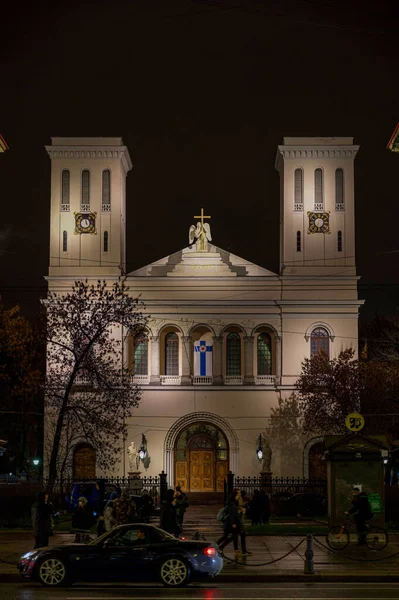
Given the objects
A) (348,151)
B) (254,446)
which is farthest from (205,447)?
(348,151)

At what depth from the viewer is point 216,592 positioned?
65.2ft

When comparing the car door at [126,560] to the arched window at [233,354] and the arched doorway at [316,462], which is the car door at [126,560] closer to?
the arched doorway at [316,462]

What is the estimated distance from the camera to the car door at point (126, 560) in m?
20.4

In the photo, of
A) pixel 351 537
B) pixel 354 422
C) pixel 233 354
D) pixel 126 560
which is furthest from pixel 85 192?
pixel 126 560

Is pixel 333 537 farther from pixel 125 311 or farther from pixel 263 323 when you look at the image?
pixel 263 323

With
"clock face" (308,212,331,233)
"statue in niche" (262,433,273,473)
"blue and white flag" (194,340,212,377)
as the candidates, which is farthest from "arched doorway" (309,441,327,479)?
"clock face" (308,212,331,233)

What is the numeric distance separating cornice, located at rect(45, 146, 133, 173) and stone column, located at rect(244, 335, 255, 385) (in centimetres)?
1257

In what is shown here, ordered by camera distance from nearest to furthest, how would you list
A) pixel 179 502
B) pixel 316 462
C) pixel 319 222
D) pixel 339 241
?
pixel 179 502 → pixel 316 462 → pixel 319 222 → pixel 339 241

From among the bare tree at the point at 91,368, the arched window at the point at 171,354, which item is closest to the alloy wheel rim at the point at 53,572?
the bare tree at the point at 91,368

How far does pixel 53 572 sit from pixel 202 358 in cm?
3807

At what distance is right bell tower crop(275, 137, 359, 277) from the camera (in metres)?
58.0

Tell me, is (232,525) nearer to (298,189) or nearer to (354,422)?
(354,422)

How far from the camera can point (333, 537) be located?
91.0 ft

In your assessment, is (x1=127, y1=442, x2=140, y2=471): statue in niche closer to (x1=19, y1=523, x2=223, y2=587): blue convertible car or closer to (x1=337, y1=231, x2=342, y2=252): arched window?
(x1=337, y1=231, x2=342, y2=252): arched window
